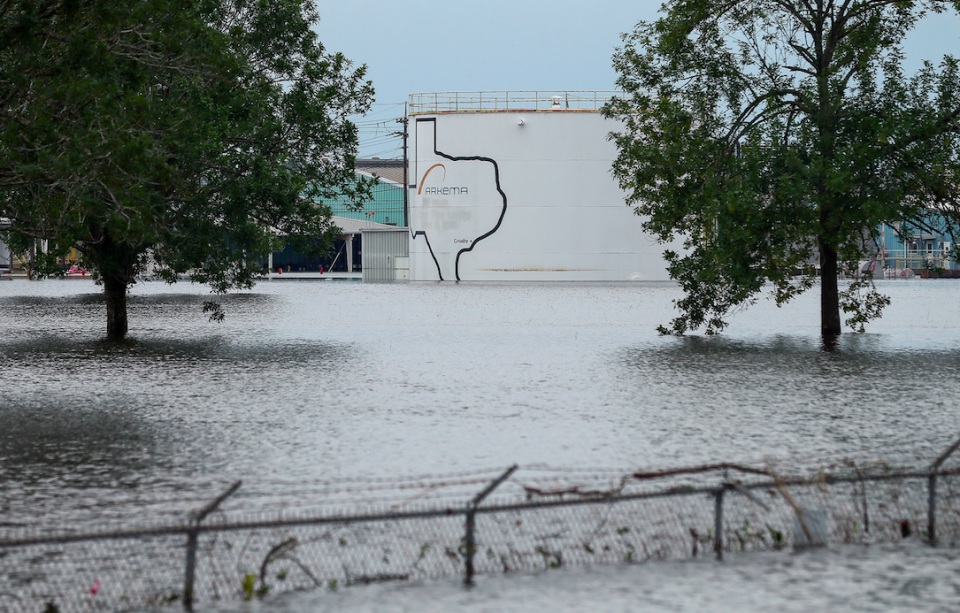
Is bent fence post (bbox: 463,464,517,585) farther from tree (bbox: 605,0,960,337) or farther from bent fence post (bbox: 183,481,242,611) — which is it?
tree (bbox: 605,0,960,337)

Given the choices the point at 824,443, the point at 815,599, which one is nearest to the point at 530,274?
the point at 824,443

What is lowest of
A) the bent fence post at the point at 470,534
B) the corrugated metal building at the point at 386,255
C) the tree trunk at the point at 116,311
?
the bent fence post at the point at 470,534

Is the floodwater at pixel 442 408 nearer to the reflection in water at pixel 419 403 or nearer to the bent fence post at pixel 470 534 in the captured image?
the reflection in water at pixel 419 403

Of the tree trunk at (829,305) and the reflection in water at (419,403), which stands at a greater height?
the tree trunk at (829,305)

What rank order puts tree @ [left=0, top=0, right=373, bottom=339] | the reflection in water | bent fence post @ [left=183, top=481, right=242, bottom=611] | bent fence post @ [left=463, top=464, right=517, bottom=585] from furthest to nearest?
tree @ [left=0, top=0, right=373, bottom=339]
the reflection in water
bent fence post @ [left=463, top=464, right=517, bottom=585]
bent fence post @ [left=183, top=481, right=242, bottom=611]

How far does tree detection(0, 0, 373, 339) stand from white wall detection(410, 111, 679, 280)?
39.8m

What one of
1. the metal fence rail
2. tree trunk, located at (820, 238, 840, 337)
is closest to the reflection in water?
tree trunk, located at (820, 238, 840, 337)

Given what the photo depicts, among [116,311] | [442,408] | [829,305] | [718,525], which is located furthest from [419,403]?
[829,305]

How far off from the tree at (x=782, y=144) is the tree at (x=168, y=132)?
24.5 feet

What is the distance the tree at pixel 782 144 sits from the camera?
24.3m

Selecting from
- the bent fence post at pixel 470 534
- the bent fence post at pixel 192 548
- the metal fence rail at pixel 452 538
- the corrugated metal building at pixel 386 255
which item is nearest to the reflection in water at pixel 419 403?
the metal fence rail at pixel 452 538

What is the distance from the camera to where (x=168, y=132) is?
74.2 ft

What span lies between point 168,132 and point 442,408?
953cm

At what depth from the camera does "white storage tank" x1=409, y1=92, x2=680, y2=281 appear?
68.5 meters
